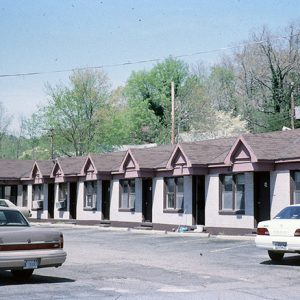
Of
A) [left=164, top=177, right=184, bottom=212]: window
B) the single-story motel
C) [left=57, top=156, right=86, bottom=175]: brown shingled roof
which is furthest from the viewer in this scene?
[left=57, top=156, right=86, bottom=175]: brown shingled roof

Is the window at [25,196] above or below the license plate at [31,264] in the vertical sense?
above

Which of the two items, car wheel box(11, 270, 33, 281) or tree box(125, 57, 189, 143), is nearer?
car wheel box(11, 270, 33, 281)

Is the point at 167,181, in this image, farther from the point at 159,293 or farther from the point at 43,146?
the point at 43,146

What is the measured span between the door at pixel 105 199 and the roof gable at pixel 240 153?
40.6ft

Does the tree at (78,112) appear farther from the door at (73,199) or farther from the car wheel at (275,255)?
the car wheel at (275,255)

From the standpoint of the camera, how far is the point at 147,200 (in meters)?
33.6

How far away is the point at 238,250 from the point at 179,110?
2151 inches

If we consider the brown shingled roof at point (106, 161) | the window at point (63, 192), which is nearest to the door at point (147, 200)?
the brown shingled roof at point (106, 161)

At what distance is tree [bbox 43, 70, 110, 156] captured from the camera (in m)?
66.1

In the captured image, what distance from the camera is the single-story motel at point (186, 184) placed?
1001 inches

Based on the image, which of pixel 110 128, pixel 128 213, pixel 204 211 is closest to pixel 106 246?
pixel 204 211

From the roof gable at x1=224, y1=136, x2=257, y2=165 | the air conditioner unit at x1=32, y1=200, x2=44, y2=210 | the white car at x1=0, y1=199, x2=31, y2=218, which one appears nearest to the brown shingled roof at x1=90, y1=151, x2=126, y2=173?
the white car at x1=0, y1=199, x2=31, y2=218

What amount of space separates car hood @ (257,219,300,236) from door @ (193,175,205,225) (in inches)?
521

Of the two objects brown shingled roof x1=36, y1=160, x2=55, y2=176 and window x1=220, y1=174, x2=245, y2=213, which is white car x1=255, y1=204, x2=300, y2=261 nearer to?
window x1=220, y1=174, x2=245, y2=213
